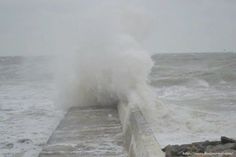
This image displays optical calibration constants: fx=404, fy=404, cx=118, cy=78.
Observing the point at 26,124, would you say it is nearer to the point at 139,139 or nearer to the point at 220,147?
the point at 139,139

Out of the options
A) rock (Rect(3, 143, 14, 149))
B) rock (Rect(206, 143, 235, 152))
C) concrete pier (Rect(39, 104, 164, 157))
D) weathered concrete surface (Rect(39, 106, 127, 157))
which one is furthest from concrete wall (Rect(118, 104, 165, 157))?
rock (Rect(3, 143, 14, 149))

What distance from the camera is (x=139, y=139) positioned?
577 centimetres

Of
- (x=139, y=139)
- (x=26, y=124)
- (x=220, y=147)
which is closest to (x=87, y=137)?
(x=139, y=139)

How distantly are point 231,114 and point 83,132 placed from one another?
5.01 metres

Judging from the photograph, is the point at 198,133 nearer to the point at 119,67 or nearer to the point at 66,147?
the point at 66,147

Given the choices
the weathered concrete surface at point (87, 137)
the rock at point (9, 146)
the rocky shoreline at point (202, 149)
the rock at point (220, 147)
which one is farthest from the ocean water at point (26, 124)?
the rock at point (220, 147)

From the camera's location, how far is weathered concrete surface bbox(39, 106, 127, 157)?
6148 mm

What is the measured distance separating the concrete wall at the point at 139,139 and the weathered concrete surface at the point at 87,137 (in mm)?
170

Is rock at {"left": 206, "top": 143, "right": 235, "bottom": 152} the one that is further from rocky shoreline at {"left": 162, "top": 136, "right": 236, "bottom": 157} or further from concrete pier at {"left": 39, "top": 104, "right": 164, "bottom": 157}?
concrete pier at {"left": 39, "top": 104, "right": 164, "bottom": 157}

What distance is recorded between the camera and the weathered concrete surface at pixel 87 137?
6148 millimetres

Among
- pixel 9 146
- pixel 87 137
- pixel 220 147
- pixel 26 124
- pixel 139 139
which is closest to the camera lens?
pixel 220 147

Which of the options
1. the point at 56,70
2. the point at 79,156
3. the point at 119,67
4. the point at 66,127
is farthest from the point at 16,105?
the point at 79,156

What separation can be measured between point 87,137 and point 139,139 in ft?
5.44

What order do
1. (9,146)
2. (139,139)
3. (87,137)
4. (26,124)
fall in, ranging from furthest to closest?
(26,124), (9,146), (87,137), (139,139)
